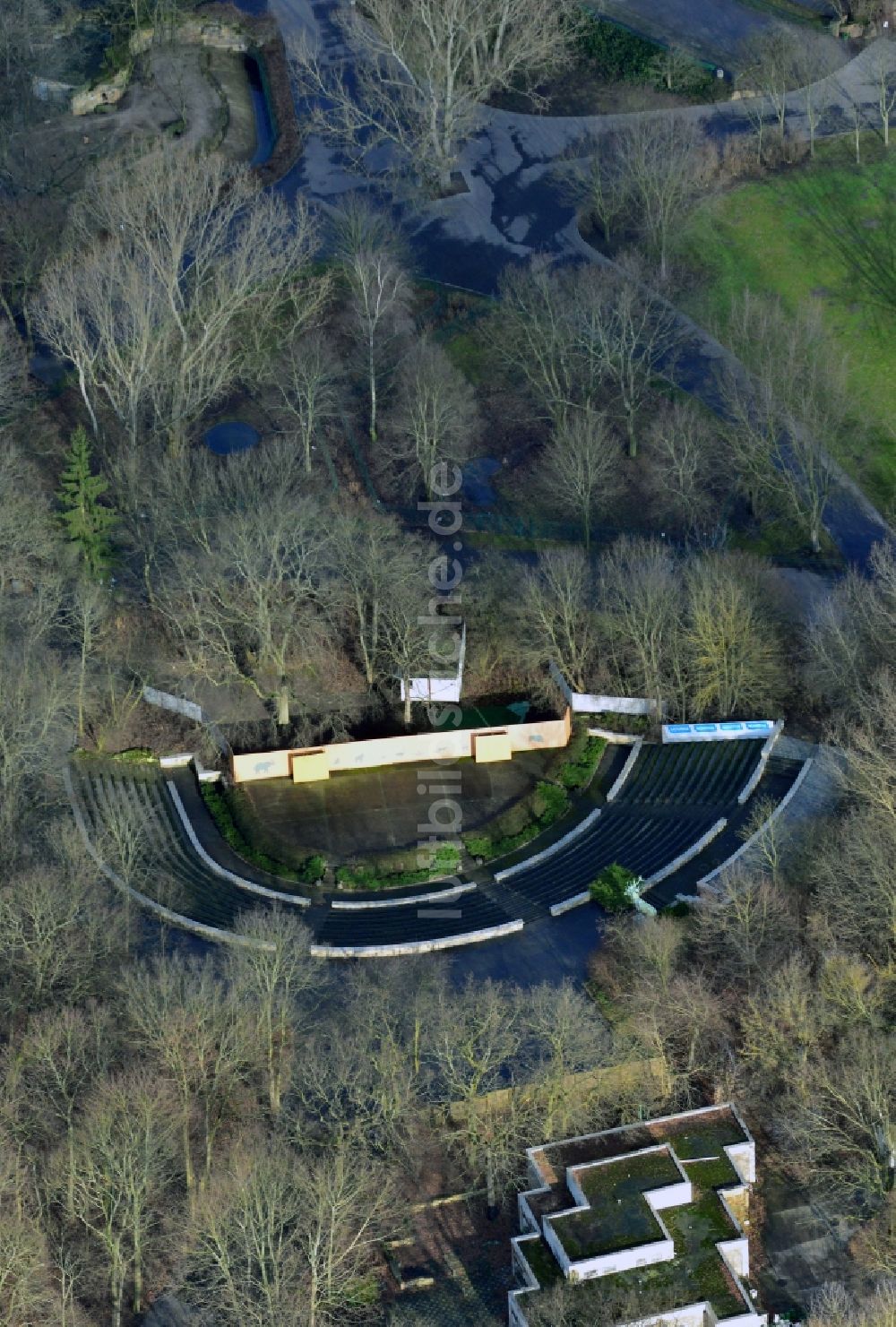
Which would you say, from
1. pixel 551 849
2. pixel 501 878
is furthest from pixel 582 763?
pixel 501 878

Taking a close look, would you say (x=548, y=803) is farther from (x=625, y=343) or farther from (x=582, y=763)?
(x=625, y=343)

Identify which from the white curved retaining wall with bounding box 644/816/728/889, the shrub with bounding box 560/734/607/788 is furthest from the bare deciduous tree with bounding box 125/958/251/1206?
the shrub with bounding box 560/734/607/788

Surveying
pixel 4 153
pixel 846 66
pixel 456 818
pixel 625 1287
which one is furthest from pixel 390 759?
pixel 846 66

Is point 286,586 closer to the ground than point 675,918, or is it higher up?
higher up

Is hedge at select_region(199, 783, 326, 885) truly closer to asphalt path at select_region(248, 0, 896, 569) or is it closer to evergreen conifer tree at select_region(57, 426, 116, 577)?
evergreen conifer tree at select_region(57, 426, 116, 577)

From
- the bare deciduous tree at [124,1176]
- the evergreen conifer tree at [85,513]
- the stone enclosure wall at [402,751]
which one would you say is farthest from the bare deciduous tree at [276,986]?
the evergreen conifer tree at [85,513]

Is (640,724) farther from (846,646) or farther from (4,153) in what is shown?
(4,153)

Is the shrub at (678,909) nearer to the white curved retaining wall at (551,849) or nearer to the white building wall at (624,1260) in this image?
the white curved retaining wall at (551,849)
